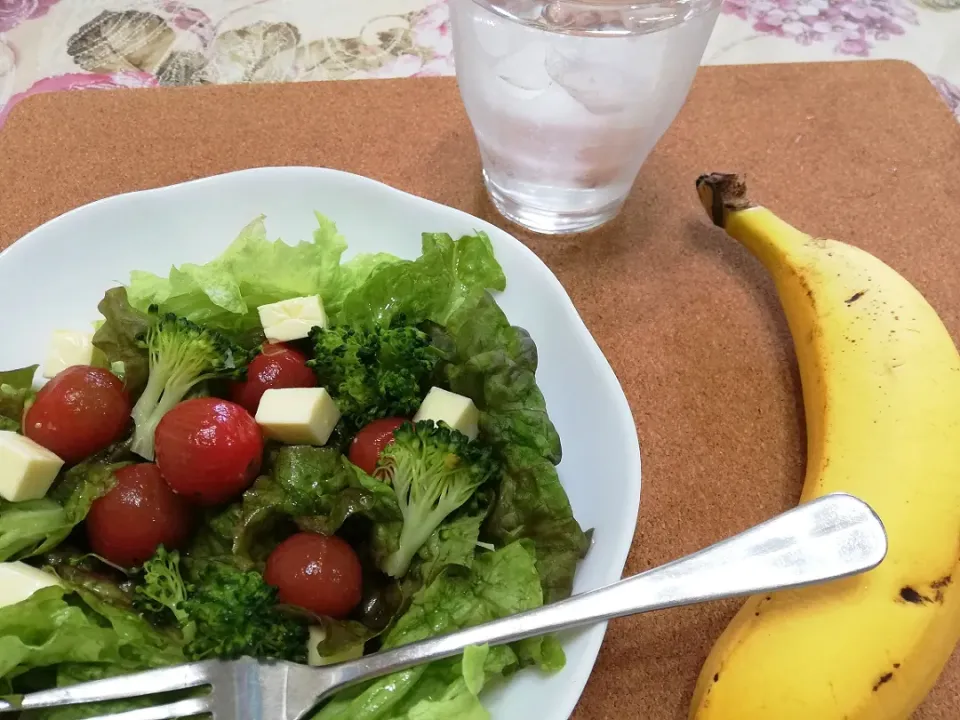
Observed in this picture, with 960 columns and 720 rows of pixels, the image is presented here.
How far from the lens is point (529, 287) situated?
0.99 m

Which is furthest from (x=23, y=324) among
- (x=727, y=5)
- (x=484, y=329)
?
(x=727, y=5)

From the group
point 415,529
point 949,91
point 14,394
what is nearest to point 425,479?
point 415,529

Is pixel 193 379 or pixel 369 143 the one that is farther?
pixel 369 143

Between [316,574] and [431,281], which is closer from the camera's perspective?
[316,574]

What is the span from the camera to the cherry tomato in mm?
907

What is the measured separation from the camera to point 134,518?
782 mm

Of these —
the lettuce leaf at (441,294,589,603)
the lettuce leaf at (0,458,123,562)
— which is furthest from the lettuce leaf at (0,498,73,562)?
the lettuce leaf at (441,294,589,603)

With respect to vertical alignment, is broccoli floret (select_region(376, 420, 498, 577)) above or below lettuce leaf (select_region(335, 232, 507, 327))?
below

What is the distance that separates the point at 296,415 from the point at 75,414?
9.4 inches

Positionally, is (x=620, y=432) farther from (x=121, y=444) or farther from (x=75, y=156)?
(x=75, y=156)

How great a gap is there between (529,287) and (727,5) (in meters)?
1.20

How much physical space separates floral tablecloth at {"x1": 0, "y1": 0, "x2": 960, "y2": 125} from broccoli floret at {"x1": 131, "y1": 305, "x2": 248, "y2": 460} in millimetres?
903

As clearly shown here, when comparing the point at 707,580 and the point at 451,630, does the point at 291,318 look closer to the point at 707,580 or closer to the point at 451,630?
the point at 451,630

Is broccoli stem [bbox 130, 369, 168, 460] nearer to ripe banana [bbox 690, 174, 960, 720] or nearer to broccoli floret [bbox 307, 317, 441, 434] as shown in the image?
broccoli floret [bbox 307, 317, 441, 434]
